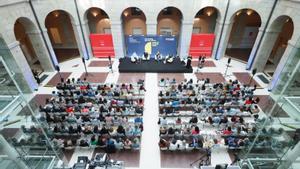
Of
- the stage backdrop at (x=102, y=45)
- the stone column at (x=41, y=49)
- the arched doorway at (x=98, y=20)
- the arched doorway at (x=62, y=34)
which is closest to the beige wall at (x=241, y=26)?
the stage backdrop at (x=102, y=45)

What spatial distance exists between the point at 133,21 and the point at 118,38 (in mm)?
3723

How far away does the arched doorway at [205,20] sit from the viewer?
2083 cm

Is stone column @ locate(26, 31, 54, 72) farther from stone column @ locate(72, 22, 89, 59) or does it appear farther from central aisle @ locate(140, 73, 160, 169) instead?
central aisle @ locate(140, 73, 160, 169)

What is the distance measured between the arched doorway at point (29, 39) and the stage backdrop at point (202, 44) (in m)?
15.0

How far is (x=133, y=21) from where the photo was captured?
70.7 ft

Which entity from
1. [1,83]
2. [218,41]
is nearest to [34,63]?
[1,83]

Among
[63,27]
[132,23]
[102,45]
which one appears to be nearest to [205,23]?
→ [132,23]

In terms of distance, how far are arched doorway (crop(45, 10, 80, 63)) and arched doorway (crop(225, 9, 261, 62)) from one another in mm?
18847

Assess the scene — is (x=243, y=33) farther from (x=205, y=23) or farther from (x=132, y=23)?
(x=132, y=23)

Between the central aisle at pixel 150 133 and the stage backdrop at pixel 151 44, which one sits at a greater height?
the stage backdrop at pixel 151 44

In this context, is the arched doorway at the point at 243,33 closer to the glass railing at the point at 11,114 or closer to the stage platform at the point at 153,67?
the stage platform at the point at 153,67

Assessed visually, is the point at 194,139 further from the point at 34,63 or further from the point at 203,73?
the point at 34,63

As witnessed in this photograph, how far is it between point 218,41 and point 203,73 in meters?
4.42

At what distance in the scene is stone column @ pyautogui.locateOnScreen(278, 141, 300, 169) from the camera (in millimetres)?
4699
